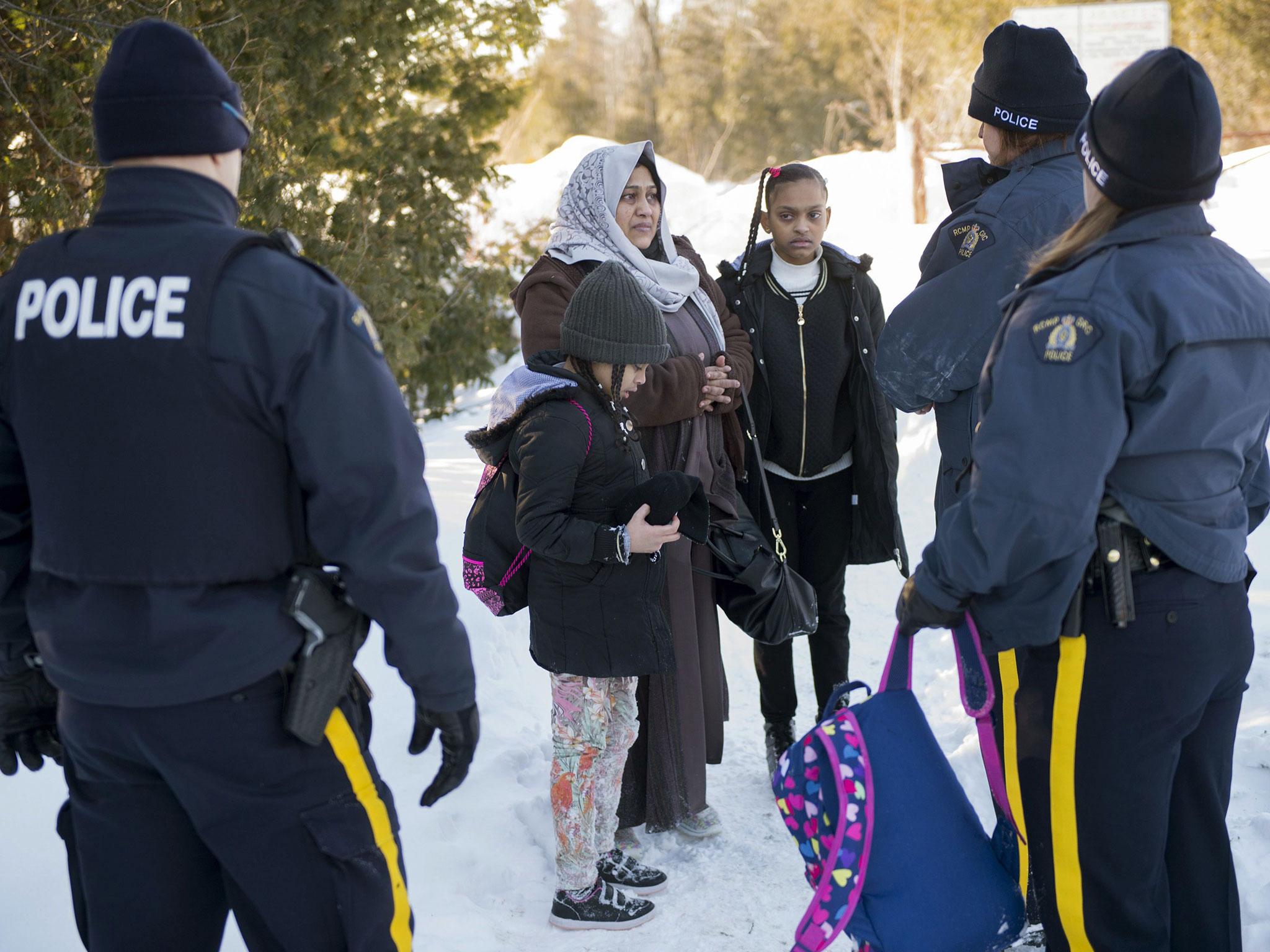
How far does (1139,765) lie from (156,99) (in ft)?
6.65

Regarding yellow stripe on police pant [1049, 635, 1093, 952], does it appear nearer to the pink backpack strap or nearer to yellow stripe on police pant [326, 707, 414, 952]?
the pink backpack strap

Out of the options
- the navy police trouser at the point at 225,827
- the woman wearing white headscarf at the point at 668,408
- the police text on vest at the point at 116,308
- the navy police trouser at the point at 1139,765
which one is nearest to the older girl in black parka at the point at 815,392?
the woman wearing white headscarf at the point at 668,408

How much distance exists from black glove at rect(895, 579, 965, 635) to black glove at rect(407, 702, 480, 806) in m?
0.85

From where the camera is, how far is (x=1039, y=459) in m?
1.96

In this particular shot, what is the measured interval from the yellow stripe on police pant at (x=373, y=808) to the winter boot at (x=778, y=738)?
7.32 ft

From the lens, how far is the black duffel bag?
3.28 meters

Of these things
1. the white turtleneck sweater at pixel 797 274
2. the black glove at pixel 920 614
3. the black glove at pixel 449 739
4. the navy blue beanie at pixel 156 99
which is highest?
the navy blue beanie at pixel 156 99

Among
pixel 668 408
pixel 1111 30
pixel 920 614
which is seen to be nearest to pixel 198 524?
pixel 920 614

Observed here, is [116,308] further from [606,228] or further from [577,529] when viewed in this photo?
[606,228]

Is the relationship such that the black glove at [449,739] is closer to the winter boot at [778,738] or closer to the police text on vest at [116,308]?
the police text on vest at [116,308]

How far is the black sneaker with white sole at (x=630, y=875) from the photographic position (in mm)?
3256

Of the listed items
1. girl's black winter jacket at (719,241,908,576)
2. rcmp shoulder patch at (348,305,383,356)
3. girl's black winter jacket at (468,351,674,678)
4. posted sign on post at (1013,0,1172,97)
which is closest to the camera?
rcmp shoulder patch at (348,305,383,356)

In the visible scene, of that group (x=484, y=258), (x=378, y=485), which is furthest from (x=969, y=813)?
(x=484, y=258)

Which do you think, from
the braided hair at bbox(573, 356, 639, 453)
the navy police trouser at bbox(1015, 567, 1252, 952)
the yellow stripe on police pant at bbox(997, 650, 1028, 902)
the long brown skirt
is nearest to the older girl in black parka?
the long brown skirt
